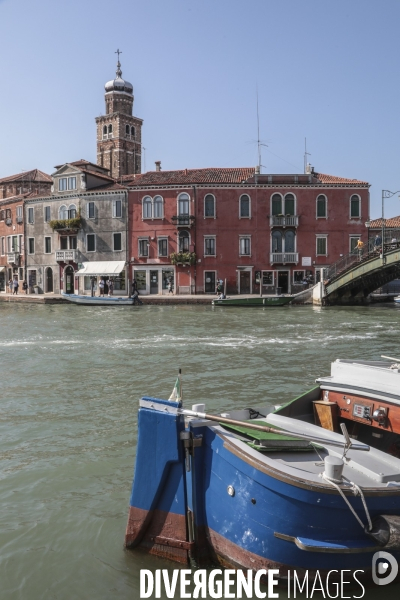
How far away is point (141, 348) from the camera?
50.4ft

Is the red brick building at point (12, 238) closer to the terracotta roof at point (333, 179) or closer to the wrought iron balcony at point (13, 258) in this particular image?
the wrought iron balcony at point (13, 258)

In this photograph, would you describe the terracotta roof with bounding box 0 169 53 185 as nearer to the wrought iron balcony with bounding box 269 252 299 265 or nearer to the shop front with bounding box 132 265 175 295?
the shop front with bounding box 132 265 175 295

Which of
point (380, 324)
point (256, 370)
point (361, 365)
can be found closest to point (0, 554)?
point (361, 365)

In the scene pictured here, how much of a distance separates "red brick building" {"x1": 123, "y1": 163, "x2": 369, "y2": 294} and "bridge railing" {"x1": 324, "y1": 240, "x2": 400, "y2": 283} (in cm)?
299

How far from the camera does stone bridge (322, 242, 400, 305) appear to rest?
2747 cm

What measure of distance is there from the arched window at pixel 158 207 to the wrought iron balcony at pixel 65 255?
626cm

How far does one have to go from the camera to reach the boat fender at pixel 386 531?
373cm

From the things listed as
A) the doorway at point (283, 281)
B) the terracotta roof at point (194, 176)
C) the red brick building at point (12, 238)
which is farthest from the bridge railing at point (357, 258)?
the red brick building at point (12, 238)

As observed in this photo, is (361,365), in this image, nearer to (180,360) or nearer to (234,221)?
(180,360)

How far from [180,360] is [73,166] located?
2874 cm

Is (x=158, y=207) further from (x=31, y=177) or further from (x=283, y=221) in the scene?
(x=31, y=177)

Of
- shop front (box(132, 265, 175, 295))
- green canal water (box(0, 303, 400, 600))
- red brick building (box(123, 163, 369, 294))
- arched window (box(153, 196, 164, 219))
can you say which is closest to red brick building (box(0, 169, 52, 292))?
shop front (box(132, 265, 175, 295))

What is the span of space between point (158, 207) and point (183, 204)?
1652mm

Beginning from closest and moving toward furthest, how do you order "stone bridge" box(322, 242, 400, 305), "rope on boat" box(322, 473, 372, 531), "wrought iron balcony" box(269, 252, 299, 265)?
1. "rope on boat" box(322, 473, 372, 531)
2. "stone bridge" box(322, 242, 400, 305)
3. "wrought iron balcony" box(269, 252, 299, 265)
